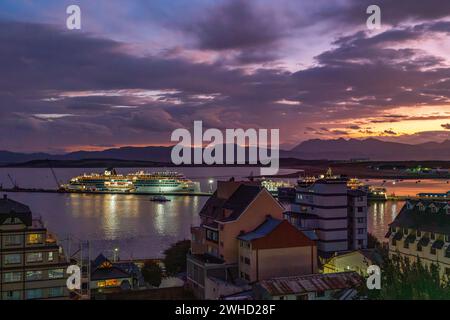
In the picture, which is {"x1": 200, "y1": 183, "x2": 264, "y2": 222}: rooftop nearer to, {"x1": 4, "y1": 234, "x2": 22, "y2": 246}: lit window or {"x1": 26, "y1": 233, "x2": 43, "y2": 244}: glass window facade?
{"x1": 26, "y1": 233, "x2": 43, "y2": 244}: glass window facade

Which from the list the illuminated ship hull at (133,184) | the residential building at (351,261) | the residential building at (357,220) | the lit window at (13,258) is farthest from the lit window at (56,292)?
the illuminated ship hull at (133,184)

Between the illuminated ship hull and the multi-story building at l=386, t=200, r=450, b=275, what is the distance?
29.7 m

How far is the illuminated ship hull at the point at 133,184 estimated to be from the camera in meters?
37.9

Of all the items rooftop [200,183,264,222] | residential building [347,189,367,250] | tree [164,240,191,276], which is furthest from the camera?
residential building [347,189,367,250]

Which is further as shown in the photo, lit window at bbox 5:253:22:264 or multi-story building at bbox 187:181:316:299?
multi-story building at bbox 187:181:316:299

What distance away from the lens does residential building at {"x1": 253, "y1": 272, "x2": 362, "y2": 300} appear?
17.7ft

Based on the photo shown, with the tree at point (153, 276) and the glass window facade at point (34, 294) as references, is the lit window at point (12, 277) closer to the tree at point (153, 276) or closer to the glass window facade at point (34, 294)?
the glass window facade at point (34, 294)

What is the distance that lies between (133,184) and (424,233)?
112 ft

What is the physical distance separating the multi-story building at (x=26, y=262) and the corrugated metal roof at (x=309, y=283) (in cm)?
273

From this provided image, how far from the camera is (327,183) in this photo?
9867mm

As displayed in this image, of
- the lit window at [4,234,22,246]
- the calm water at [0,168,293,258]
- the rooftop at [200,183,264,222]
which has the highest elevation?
the rooftop at [200,183,264,222]

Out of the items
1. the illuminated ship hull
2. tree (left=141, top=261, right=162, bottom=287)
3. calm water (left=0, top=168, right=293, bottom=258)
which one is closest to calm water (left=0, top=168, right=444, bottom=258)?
calm water (left=0, top=168, right=293, bottom=258)

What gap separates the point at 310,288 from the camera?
5.60 meters

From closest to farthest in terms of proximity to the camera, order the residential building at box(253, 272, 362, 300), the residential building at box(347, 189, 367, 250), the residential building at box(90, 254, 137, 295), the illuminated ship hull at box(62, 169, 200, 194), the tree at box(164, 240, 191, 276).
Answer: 1. the residential building at box(253, 272, 362, 300)
2. the residential building at box(90, 254, 137, 295)
3. the tree at box(164, 240, 191, 276)
4. the residential building at box(347, 189, 367, 250)
5. the illuminated ship hull at box(62, 169, 200, 194)
